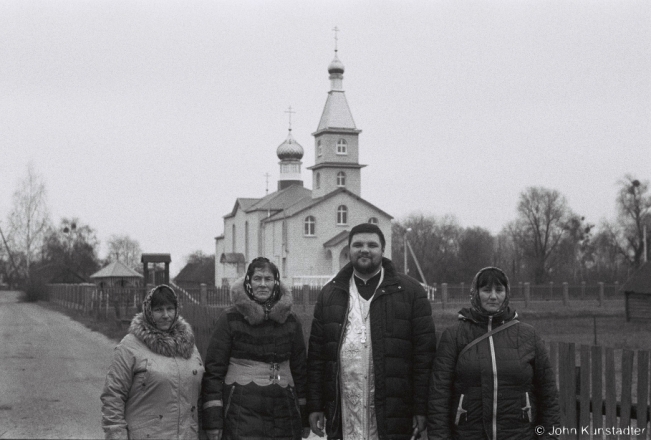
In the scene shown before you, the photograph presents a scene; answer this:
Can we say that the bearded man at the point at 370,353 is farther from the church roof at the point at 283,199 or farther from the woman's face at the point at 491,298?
the church roof at the point at 283,199

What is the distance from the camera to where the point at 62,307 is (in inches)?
1533

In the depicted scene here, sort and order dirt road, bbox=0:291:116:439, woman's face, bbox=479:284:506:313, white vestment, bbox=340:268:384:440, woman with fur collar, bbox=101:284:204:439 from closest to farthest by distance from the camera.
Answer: woman's face, bbox=479:284:506:313, woman with fur collar, bbox=101:284:204:439, white vestment, bbox=340:268:384:440, dirt road, bbox=0:291:116:439

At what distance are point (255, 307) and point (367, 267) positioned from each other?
0.80 metres

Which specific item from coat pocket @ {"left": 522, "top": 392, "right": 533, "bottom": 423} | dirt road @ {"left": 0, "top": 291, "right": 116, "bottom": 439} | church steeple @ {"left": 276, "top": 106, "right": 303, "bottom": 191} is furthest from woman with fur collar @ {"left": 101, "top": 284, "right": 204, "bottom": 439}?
church steeple @ {"left": 276, "top": 106, "right": 303, "bottom": 191}

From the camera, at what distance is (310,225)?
177 feet

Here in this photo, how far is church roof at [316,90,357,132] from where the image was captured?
5484 cm

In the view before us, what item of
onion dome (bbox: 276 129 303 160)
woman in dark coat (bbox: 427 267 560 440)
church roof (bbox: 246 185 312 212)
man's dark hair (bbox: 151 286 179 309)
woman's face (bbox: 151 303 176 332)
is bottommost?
woman in dark coat (bbox: 427 267 560 440)

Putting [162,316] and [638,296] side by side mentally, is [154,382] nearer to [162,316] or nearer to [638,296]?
[162,316]

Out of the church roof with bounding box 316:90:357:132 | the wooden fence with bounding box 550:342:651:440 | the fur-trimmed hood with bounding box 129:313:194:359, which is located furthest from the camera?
the church roof with bounding box 316:90:357:132

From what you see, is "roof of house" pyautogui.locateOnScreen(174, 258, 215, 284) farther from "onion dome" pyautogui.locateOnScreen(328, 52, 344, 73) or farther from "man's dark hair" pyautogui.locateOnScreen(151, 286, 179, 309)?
"man's dark hair" pyautogui.locateOnScreen(151, 286, 179, 309)

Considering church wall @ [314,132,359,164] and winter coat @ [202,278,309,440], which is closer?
winter coat @ [202,278,309,440]

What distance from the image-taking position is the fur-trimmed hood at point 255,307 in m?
5.65

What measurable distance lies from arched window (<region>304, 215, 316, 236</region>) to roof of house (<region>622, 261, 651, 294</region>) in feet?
89.4

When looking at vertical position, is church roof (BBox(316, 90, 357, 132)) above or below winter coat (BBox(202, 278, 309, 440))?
above
